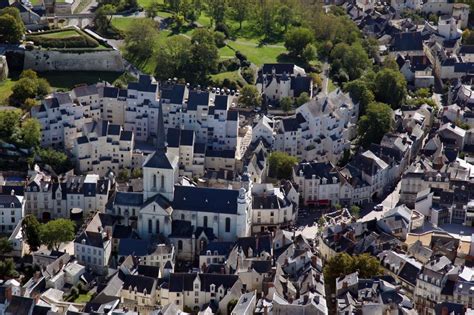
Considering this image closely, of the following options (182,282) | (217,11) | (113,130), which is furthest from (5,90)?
(182,282)

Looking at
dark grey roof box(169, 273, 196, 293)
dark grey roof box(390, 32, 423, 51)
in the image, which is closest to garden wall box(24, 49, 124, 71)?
dark grey roof box(390, 32, 423, 51)

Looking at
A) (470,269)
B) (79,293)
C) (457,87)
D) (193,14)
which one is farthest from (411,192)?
(193,14)

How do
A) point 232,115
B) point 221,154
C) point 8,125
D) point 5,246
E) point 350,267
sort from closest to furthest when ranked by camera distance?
point 350,267 → point 5,246 → point 8,125 → point 221,154 → point 232,115

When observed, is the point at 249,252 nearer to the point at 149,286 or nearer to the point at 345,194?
the point at 149,286

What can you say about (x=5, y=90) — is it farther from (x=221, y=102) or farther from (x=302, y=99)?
(x=302, y=99)

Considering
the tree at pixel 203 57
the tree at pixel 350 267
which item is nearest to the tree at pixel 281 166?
the tree at pixel 350 267

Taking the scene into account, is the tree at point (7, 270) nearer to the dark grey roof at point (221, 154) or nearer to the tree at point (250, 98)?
the dark grey roof at point (221, 154)
